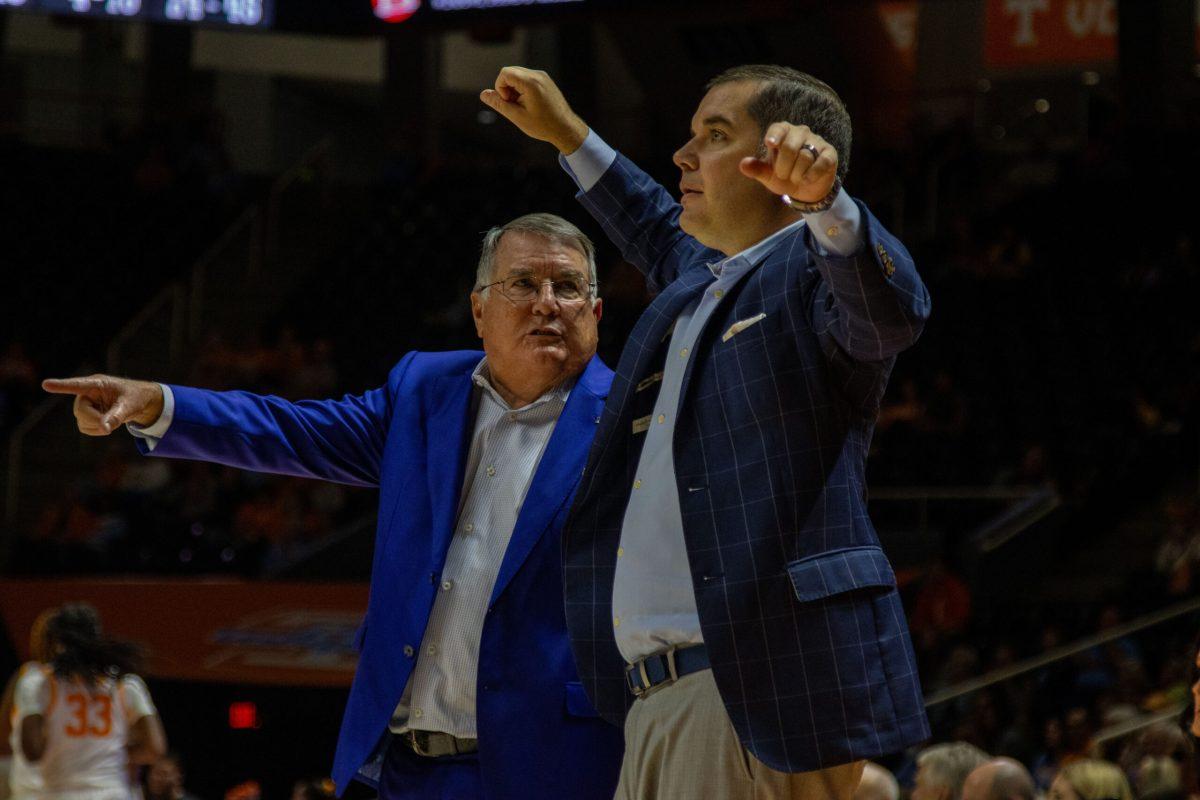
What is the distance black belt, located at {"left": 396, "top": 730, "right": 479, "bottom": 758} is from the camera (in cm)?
304

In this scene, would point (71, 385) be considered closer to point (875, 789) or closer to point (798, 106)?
point (798, 106)

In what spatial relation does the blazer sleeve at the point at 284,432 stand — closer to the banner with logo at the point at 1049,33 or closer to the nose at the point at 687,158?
the nose at the point at 687,158

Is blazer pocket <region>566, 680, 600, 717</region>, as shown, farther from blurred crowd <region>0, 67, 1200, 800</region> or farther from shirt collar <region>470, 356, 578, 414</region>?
blurred crowd <region>0, 67, 1200, 800</region>

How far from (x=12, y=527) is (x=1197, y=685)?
10.3 meters

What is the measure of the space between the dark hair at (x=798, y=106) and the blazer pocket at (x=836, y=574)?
0.63 m

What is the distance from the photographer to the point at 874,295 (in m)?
2.11

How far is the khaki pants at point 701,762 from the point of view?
2238 millimetres

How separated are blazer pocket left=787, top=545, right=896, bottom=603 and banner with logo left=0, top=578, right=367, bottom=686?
6.98 m

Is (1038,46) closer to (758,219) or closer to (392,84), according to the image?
(392,84)

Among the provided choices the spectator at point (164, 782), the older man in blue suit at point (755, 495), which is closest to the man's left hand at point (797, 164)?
the older man in blue suit at point (755, 495)

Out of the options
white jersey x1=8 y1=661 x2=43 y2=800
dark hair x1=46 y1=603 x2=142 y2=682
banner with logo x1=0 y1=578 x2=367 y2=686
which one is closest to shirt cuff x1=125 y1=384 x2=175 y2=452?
dark hair x1=46 y1=603 x2=142 y2=682

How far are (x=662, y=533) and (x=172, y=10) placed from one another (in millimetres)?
9271

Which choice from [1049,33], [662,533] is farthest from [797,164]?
[1049,33]

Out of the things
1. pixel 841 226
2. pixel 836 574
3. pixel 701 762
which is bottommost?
pixel 701 762
